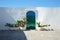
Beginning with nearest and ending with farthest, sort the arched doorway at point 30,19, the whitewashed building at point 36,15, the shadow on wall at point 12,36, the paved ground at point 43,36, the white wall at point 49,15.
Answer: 1. the shadow on wall at point 12,36
2. the paved ground at point 43,36
3. the whitewashed building at point 36,15
4. the white wall at point 49,15
5. the arched doorway at point 30,19

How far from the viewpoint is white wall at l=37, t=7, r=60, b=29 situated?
18.8 m

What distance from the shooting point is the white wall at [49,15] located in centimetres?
1884

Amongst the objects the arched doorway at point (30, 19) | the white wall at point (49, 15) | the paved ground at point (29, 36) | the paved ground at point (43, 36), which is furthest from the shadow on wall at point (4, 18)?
the paved ground at point (43, 36)

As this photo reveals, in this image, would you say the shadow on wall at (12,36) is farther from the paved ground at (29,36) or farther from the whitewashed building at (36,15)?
the whitewashed building at (36,15)

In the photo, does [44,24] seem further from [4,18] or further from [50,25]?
[4,18]

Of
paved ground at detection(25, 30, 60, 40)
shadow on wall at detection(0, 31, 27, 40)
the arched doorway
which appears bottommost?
paved ground at detection(25, 30, 60, 40)

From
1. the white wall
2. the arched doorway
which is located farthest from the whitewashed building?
the arched doorway

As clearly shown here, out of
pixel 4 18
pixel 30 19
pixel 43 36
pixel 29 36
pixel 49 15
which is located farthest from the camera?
pixel 30 19

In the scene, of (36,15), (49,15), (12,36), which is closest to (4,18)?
(36,15)

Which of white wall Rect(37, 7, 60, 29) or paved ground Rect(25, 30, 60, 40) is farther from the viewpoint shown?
white wall Rect(37, 7, 60, 29)

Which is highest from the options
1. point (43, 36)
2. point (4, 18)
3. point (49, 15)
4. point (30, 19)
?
point (49, 15)

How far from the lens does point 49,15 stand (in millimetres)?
18875

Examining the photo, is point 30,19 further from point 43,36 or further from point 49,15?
point 43,36

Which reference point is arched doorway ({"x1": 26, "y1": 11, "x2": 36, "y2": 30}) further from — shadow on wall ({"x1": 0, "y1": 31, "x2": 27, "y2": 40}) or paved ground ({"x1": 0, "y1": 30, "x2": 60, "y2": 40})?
shadow on wall ({"x1": 0, "y1": 31, "x2": 27, "y2": 40})
